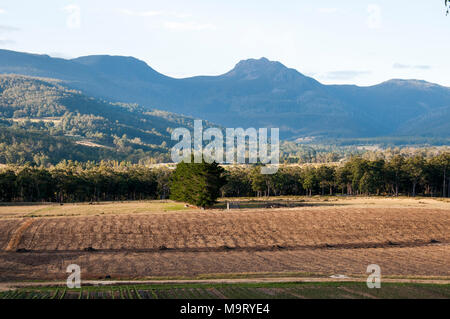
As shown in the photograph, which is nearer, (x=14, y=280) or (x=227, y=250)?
(x=14, y=280)

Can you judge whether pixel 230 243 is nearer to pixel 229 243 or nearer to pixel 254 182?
pixel 229 243

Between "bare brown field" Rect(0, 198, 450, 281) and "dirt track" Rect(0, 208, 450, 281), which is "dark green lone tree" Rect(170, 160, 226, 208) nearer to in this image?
"dirt track" Rect(0, 208, 450, 281)

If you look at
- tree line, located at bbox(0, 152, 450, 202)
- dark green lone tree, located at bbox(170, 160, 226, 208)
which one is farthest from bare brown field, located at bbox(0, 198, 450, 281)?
tree line, located at bbox(0, 152, 450, 202)

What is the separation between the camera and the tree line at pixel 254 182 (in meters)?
114

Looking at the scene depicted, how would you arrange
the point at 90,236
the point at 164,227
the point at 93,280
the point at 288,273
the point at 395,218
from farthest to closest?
1. the point at 395,218
2. the point at 164,227
3. the point at 90,236
4. the point at 288,273
5. the point at 93,280

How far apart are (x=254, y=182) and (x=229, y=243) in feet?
239

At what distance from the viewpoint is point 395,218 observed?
65.1 m

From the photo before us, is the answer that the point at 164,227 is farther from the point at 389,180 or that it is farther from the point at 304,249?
the point at 389,180

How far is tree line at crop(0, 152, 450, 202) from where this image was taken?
11400 centimetres

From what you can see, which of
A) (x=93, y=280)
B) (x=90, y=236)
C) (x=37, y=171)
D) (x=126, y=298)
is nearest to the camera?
(x=126, y=298)

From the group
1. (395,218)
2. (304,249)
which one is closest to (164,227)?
(304,249)

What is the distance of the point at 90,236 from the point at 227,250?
1644cm

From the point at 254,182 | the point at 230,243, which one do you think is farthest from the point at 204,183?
the point at 254,182

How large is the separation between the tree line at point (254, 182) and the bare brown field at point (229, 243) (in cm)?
4595
